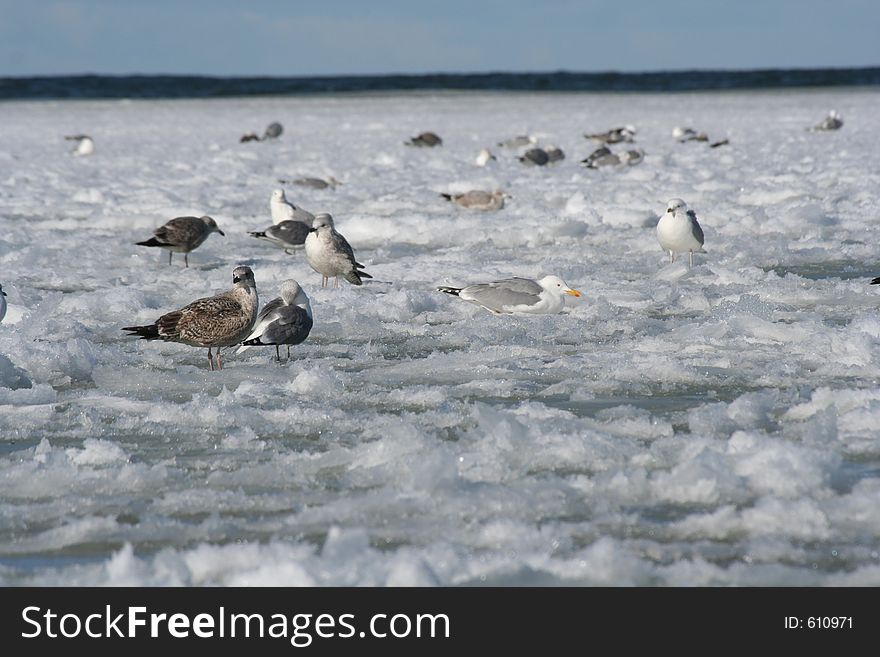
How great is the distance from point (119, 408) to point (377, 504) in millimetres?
1847

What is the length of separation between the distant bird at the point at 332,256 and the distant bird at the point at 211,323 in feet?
7.55

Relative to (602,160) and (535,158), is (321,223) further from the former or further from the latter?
(535,158)

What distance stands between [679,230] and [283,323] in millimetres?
4009

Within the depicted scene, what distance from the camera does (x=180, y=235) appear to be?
9914mm

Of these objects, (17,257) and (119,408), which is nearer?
(119,408)

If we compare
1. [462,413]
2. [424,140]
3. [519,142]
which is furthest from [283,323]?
[424,140]

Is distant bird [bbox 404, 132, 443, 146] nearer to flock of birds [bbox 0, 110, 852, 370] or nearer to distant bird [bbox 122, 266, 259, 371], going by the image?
flock of birds [bbox 0, 110, 852, 370]

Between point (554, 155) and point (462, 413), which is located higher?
point (462, 413)

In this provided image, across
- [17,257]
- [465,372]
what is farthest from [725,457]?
[17,257]

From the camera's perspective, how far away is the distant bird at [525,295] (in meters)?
7.46

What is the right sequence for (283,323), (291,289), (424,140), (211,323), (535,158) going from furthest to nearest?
1. (424,140)
2. (535,158)
3. (291,289)
4. (283,323)
5. (211,323)

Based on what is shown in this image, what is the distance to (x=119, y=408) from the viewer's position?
550cm

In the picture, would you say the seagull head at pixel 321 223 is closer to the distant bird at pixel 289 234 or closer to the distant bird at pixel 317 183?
the distant bird at pixel 289 234

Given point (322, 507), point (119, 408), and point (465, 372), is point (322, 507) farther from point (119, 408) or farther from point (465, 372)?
point (465, 372)
